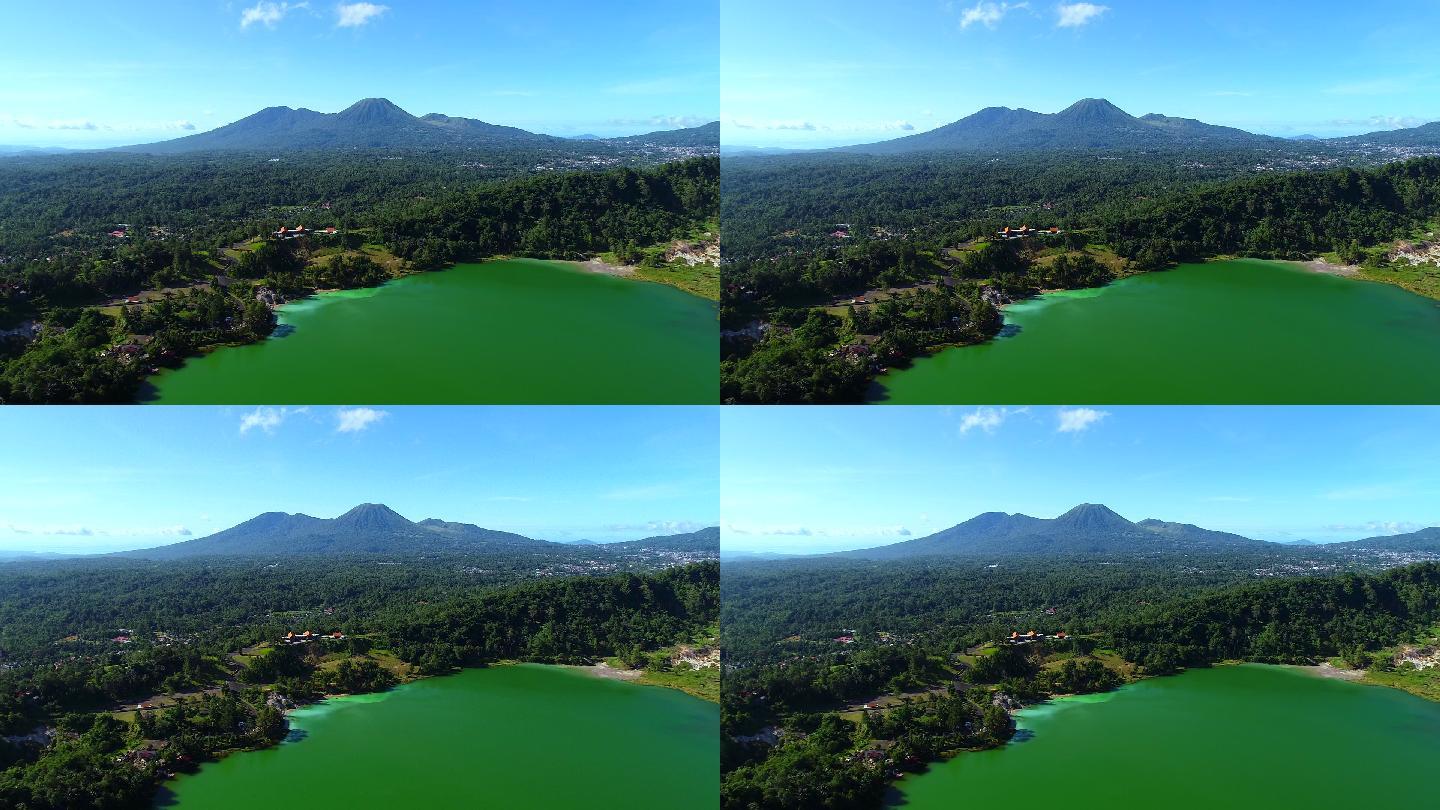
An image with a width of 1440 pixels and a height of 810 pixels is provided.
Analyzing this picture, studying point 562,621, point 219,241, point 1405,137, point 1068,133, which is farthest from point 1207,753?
point 1405,137

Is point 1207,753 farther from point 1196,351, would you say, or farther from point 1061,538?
point 1061,538

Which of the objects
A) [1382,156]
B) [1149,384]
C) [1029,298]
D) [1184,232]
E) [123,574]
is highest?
[1382,156]

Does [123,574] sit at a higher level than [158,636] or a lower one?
lower

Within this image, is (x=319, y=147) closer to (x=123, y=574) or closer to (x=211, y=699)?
(x=123, y=574)

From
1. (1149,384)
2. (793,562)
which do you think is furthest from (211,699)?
(1149,384)

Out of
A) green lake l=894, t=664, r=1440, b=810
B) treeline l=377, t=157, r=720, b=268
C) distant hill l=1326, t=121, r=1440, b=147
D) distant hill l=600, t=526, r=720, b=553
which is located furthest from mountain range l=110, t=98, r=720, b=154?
distant hill l=1326, t=121, r=1440, b=147
